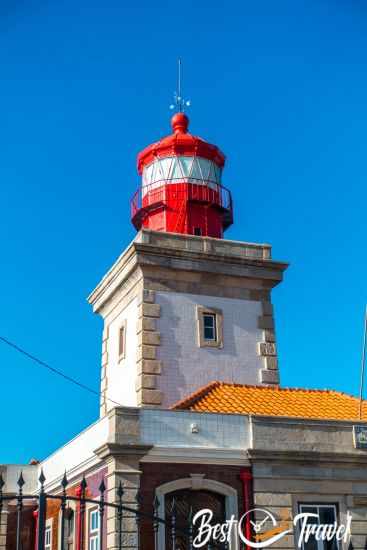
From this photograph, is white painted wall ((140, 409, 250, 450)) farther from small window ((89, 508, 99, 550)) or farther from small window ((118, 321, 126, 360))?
small window ((118, 321, 126, 360))

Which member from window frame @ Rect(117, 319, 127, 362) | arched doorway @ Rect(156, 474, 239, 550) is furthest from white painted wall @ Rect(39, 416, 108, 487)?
window frame @ Rect(117, 319, 127, 362)

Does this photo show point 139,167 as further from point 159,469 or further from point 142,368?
point 159,469

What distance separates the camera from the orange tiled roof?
59.8 feet

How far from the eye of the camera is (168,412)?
16078 mm

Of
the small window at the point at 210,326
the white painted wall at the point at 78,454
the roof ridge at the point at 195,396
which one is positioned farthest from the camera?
the small window at the point at 210,326

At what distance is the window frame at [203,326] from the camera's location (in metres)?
21.5

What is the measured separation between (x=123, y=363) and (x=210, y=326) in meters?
2.92

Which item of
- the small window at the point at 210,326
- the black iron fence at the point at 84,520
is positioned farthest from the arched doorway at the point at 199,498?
the small window at the point at 210,326

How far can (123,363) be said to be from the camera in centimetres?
2234

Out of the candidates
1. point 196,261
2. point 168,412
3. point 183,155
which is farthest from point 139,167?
point 168,412

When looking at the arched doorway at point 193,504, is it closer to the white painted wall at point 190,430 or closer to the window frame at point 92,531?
the white painted wall at point 190,430

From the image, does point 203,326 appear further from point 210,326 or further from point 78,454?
point 78,454

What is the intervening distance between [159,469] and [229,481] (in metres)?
1.62

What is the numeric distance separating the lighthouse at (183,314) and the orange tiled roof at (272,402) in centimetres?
104
